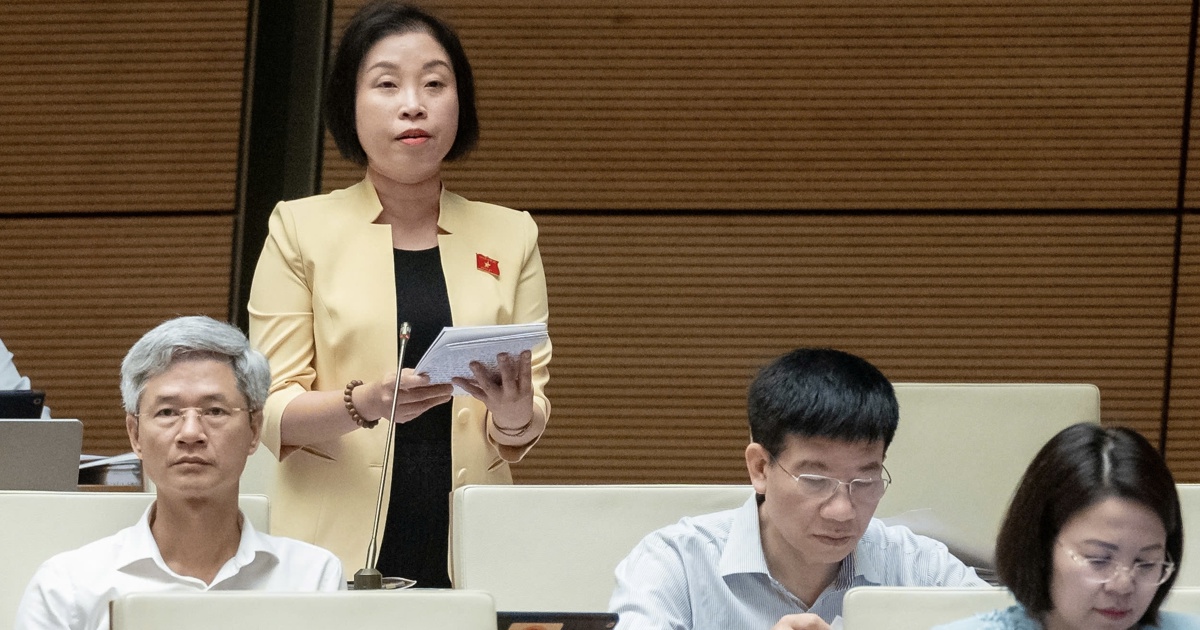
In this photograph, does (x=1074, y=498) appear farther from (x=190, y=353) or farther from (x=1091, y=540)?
(x=190, y=353)

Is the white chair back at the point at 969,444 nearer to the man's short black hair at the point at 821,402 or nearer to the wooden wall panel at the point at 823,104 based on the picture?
the man's short black hair at the point at 821,402

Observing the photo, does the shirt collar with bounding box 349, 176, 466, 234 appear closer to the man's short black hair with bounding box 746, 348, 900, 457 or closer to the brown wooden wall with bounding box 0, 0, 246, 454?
the man's short black hair with bounding box 746, 348, 900, 457

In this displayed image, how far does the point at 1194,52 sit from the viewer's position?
376 centimetres

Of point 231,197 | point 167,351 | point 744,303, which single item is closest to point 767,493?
point 167,351

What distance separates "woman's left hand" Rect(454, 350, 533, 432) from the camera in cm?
215

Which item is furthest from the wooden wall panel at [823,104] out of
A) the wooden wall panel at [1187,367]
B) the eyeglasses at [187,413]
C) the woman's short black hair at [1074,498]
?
the woman's short black hair at [1074,498]

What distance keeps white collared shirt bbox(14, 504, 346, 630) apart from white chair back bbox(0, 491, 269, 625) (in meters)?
0.09

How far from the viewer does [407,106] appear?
2.34 metres

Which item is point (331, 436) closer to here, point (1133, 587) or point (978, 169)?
point (1133, 587)

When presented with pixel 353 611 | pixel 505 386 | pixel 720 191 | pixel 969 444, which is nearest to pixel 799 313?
pixel 720 191

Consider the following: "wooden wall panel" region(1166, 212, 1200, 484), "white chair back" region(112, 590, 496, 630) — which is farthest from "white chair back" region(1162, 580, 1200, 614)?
"wooden wall panel" region(1166, 212, 1200, 484)

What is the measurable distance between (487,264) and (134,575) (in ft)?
2.38

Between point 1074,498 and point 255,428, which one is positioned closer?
point 1074,498

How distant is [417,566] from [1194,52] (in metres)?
2.48
